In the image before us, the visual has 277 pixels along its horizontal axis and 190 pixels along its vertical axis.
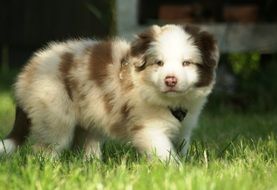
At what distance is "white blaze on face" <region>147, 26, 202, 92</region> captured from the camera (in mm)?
5188

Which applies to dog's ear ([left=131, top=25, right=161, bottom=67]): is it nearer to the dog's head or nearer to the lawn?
the dog's head

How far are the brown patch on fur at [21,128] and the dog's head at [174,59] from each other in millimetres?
1090

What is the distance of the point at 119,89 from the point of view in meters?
5.57

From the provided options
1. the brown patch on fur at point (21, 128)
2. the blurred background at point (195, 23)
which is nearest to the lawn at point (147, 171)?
the brown patch on fur at point (21, 128)

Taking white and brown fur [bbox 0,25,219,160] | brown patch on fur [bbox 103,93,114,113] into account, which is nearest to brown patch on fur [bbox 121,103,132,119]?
white and brown fur [bbox 0,25,219,160]

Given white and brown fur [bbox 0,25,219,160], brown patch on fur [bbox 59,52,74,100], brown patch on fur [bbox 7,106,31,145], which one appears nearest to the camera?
white and brown fur [bbox 0,25,219,160]

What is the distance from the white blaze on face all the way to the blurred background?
4.64 meters

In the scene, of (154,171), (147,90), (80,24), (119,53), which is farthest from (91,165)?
(80,24)

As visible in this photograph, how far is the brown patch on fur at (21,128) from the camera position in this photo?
5809 millimetres

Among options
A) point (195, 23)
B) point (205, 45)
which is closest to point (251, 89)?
point (195, 23)

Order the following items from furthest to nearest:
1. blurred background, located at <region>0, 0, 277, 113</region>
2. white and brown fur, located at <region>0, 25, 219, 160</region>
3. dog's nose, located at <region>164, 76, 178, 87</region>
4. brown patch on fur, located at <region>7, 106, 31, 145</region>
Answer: blurred background, located at <region>0, 0, 277, 113</region> → brown patch on fur, located at <region>7, 106, 31, 145</region> → white and brown fur, located at <region>0, 25, 219, 160</region> → dog's nose, located at <region>164, 76, 178, 87</region>

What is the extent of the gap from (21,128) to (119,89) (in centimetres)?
96

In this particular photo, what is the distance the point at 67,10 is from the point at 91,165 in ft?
46.8

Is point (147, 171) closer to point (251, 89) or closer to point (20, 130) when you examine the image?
point (20, 130)
